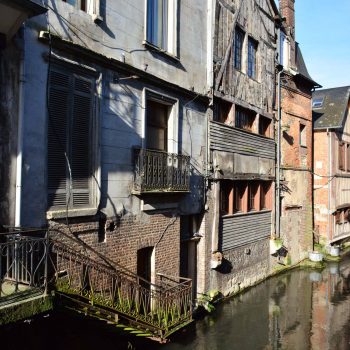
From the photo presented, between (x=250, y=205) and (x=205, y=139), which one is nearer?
(x=205, y=139)

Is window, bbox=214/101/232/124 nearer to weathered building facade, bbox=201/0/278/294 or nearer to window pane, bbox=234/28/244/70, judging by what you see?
weathered building facade, bbox=201/0/278/294

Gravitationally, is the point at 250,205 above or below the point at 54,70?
below

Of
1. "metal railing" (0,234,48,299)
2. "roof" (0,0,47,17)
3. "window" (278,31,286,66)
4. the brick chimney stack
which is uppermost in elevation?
the brick chimney stack

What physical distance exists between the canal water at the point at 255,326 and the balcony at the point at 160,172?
330 centimetres

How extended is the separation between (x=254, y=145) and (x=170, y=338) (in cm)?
835

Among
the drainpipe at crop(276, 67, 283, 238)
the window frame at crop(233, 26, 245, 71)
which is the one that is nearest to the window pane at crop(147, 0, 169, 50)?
the window frame at crop(233, 26, 245, 71)

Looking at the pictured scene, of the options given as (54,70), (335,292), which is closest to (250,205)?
(335,292)

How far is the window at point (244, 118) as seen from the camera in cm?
1523

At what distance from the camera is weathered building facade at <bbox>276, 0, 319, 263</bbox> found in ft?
60.3

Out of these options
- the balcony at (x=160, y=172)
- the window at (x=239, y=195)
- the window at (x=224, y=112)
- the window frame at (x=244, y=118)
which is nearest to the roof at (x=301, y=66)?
the window frame at (x=244, y=118)

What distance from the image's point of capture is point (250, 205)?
16.4 metres

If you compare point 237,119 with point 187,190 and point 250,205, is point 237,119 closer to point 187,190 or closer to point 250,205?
point 250,205

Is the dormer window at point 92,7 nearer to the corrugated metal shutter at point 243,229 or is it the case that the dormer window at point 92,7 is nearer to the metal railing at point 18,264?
the metal railing at point 18,264

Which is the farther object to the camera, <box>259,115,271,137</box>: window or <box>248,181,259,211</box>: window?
<box>259,115,271,137</box>: window
